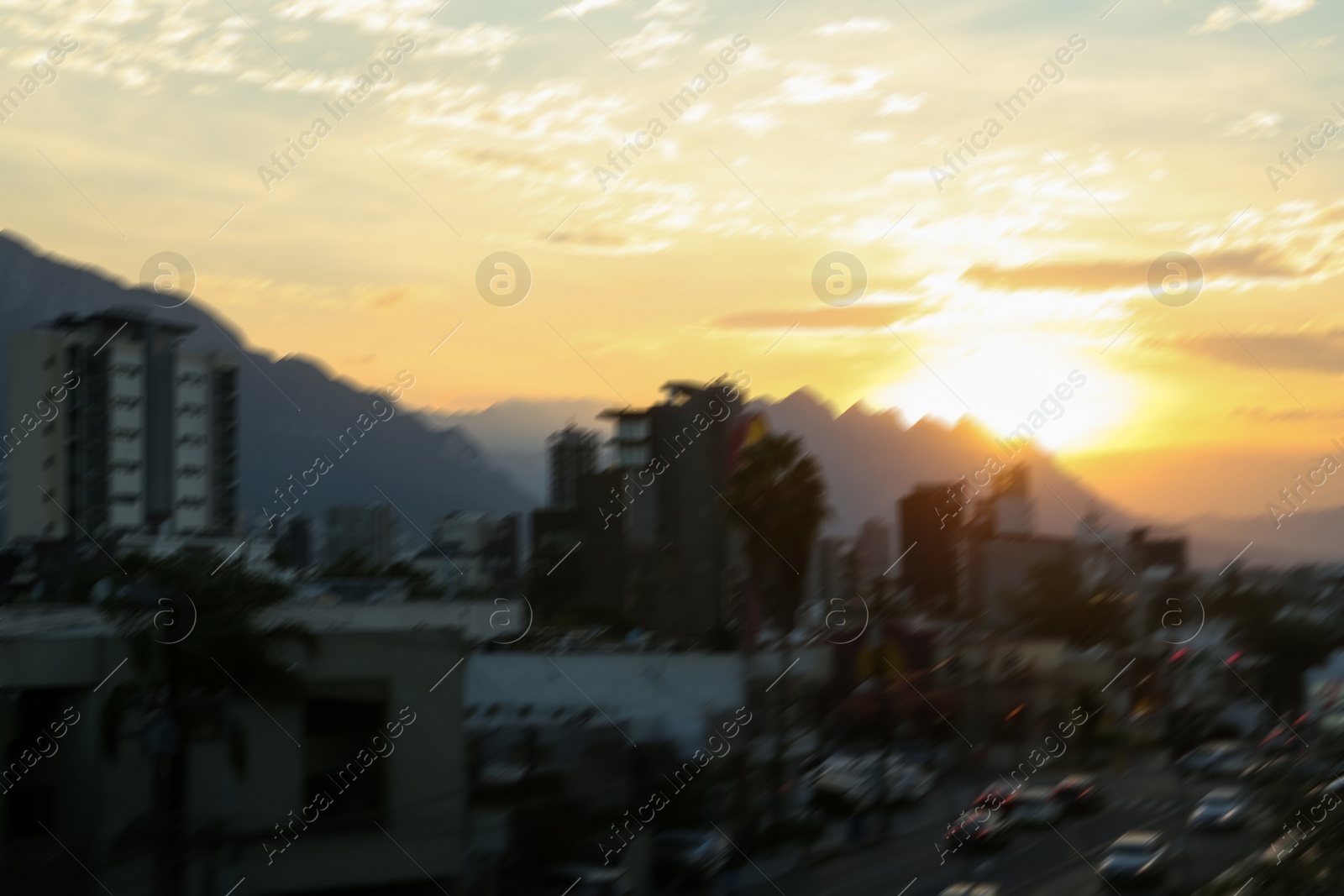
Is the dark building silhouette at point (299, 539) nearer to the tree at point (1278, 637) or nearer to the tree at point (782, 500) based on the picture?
the tree at point (782, 500)

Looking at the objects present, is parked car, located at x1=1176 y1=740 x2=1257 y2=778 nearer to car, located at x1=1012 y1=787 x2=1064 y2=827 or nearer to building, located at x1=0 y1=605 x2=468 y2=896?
car, located at x1=1012 y1=787 x2=1064 y2=827

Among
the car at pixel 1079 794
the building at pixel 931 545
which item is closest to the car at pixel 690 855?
the car at pixel 1079 794

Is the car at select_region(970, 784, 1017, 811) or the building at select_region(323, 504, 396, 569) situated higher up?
the building at select_region(323, 504, 396, 569)

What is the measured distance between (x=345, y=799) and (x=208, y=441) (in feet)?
165

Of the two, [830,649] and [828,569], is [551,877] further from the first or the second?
[828,569]

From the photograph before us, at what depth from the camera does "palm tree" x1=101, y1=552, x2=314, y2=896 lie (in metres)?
11.9

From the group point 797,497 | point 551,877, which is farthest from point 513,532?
point 551,877

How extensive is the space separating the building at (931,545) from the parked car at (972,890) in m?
17.3

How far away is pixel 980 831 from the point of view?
59.3 feet

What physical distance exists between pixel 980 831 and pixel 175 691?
12.2m

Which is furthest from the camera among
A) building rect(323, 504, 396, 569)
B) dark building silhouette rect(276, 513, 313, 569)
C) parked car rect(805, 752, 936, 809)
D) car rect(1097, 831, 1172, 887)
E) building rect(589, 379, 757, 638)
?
building rect(323, 504, 396, 569)

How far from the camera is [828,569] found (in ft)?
171

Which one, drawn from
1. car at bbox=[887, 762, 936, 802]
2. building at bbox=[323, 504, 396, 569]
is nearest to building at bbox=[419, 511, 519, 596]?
building at bbox=[323, 504, 396, 569]

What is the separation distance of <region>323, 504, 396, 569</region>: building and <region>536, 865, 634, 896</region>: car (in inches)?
2029
